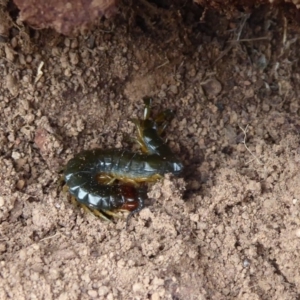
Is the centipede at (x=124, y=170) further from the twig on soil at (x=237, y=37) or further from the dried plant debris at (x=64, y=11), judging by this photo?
the dried plant debris at (x=64, y=11)

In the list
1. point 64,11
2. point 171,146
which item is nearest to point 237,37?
point 171,146

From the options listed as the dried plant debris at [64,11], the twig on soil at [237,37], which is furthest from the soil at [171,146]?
the dried plant debris at [64,11]

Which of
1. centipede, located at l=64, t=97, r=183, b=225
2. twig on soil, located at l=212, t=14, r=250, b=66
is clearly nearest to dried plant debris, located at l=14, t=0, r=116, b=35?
centipede, located at l=64, t=97, r=183, b=225

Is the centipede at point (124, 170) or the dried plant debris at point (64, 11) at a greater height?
the dried plant debris at point (64, 11)

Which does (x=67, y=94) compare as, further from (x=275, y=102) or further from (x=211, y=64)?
(x=275, y=102)

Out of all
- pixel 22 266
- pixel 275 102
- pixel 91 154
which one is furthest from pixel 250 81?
pixel 22 266
